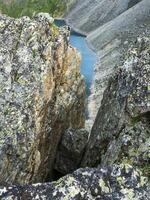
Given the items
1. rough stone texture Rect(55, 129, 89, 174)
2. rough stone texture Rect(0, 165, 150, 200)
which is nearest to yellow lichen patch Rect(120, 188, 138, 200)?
rough stone texture Rect(0, 165, 150, 200)

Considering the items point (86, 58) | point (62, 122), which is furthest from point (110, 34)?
point (62, 122)

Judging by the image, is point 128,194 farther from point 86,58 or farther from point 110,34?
point 110,34

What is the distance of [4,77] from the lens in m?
33.1

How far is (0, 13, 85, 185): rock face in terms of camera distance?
30.5 meters

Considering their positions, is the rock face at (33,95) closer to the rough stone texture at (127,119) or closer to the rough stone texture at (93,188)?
the rough stone texture at (127,119)

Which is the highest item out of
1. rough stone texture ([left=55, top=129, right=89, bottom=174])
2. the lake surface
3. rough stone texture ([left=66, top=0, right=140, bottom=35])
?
rough stone texture ([left=66, top=0, right=140, bottom=35])

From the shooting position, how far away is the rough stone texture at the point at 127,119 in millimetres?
24141

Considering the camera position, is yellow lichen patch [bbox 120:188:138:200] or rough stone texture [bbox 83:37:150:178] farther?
rough stone texture [bbox 83:37:150:178]

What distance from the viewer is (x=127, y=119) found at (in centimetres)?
2673

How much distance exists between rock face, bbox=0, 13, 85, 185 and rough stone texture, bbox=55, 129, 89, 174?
56 cm

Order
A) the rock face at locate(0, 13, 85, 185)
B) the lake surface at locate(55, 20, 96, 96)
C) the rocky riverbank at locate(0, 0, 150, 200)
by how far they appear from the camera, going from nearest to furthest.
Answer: the rocky riverbank at locate(0, 0, 150, 200) < the rock face at locate(0, 13, 85, 185) < the lake surface at locate(55, 20, 96, 96)

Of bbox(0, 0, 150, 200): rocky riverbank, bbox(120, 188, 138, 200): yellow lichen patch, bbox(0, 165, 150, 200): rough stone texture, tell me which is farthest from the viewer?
bbox(0, 0, 150, 200): rocky riverbank

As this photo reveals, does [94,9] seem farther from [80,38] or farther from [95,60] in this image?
[95,60]

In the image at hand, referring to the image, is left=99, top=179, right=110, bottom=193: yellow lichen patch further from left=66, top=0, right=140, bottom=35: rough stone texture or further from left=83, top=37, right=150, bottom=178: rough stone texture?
left=66, top=0, right=140, bottom=35: rough stone texture
